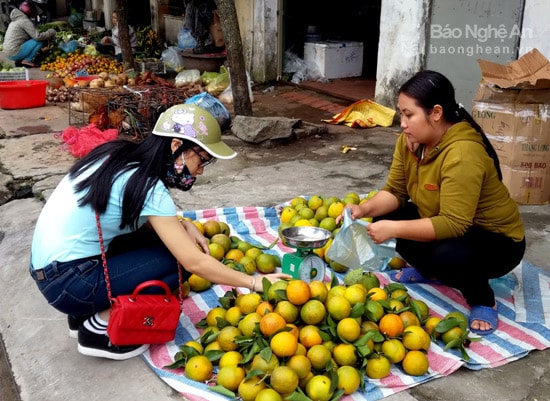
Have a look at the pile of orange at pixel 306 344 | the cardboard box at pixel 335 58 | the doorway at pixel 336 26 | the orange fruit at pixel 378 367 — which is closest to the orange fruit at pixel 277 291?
the pile of orange at pixel 306 344

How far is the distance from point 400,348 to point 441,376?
22cm

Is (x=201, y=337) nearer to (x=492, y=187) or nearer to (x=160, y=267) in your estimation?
(x=160, y=267)

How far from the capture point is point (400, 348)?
245 centimetres

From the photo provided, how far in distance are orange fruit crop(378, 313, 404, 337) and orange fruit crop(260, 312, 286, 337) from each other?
446 millimetres

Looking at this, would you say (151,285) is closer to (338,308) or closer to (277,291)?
(277,291)

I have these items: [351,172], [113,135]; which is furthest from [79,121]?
[351,172]

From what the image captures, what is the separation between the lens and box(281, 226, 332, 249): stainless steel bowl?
2710 mm

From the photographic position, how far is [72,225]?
2467mm

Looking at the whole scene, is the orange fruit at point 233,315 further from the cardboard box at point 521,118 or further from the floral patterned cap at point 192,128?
the cardboard box at point 521,118

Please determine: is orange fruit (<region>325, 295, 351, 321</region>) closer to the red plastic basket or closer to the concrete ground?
the concrete ground

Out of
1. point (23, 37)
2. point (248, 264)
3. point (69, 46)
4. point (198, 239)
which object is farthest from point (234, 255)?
point (69, 46)

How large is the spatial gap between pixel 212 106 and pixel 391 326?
4633mm

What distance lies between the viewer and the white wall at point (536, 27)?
522 centimetres

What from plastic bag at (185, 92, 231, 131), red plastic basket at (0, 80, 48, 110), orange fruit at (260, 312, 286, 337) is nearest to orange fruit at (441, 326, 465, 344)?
orange fruit at (260, 312, 286, 337)
